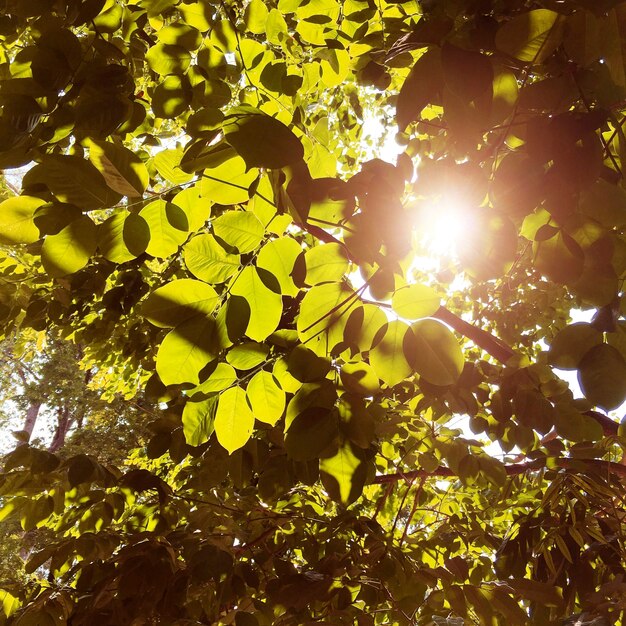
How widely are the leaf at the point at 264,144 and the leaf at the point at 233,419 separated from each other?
63cm

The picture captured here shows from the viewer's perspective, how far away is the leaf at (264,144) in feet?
2.27

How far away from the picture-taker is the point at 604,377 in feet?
2.84

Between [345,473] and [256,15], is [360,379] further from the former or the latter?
[256,15]

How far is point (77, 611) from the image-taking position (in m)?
1.57

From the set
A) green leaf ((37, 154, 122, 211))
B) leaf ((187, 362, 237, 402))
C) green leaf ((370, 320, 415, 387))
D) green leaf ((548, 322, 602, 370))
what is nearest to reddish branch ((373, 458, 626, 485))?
green leaf ((548, 322, 602, 370))

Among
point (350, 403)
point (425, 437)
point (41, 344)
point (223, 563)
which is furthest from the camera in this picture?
point (41, 344)

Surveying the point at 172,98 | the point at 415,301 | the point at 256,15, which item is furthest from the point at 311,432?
the point at 256,15

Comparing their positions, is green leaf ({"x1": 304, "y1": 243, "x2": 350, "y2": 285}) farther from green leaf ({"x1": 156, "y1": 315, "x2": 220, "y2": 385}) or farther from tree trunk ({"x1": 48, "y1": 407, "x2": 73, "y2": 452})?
tree trunk ({"x1": 48, "y1": 407, "x2": 73, "y2": 452})

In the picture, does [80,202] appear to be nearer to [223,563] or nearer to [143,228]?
[143,228]

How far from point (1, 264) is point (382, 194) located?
248 centimetres

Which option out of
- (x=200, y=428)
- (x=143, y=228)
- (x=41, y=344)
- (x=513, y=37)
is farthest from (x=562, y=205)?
(x=41, y=344)

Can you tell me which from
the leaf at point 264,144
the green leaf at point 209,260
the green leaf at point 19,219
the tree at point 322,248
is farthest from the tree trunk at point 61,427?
the leaf at point 264,144

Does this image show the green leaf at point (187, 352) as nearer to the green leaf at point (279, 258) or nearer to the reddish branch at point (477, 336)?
the green leaf at point (279, 258)

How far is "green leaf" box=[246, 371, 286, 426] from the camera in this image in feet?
3.75
